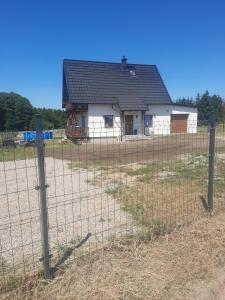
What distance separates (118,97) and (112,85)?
1711mm

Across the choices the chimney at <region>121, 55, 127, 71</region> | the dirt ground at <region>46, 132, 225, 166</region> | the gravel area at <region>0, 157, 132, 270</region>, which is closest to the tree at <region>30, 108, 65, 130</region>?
the gravel area at <region>0, 157, 132, 270</region>

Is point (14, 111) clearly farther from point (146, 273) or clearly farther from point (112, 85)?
point (146, 273)

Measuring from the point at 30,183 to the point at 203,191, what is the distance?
15.5ft

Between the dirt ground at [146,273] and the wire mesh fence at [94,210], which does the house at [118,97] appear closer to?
the wire mesh fence at [94,210]

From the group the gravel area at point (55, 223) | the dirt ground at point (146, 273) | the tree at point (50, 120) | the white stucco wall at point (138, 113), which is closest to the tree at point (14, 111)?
the tree at point (50, 120)

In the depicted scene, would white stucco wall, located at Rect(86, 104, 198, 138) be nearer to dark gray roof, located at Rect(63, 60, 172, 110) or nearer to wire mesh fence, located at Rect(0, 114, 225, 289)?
dark gray roof, located at Rect(63, 60, 172, 110)

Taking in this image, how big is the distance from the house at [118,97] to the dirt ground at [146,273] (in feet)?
67.0

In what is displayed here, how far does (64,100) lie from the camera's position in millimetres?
30234

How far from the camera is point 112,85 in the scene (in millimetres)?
27297

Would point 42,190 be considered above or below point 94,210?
above

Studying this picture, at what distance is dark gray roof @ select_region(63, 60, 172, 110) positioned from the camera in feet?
83.8

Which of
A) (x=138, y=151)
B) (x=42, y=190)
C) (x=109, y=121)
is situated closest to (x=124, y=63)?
(x=109, y=121)

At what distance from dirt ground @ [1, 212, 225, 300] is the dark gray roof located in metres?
21.9

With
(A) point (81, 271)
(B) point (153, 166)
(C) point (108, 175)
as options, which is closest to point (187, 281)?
(A) point (81, 271)
